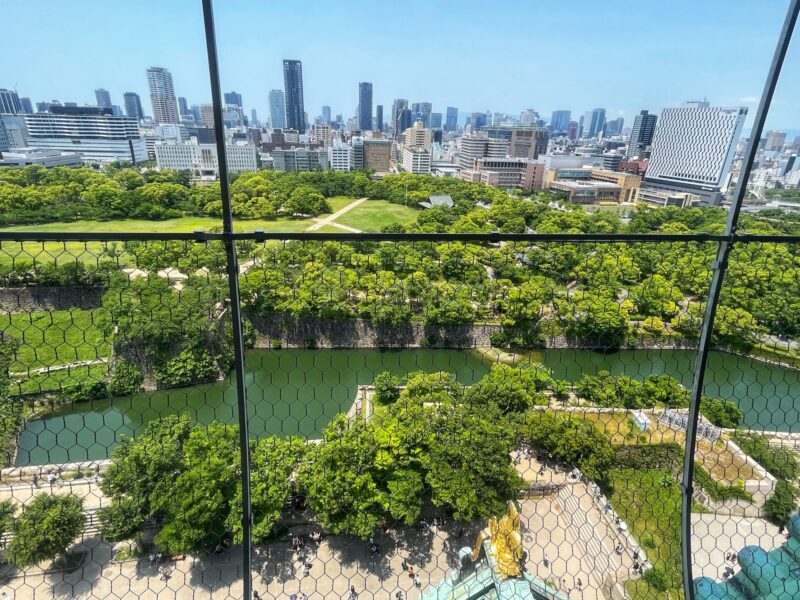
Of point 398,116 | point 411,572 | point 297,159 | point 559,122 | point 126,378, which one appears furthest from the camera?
point 559,122

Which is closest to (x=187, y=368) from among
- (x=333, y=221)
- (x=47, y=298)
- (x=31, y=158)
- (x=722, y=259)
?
(x=47, y=298)

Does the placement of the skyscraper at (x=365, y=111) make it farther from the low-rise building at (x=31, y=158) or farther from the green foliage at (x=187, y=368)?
the green foliage at (x=187, y=368)

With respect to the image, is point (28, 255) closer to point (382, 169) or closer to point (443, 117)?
point (382, 169)

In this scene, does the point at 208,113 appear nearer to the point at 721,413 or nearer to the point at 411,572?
the point at 411,572

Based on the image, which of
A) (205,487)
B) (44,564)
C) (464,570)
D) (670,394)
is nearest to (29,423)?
(44,564)

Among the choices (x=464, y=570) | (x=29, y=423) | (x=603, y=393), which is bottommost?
(x=29, y=423)
